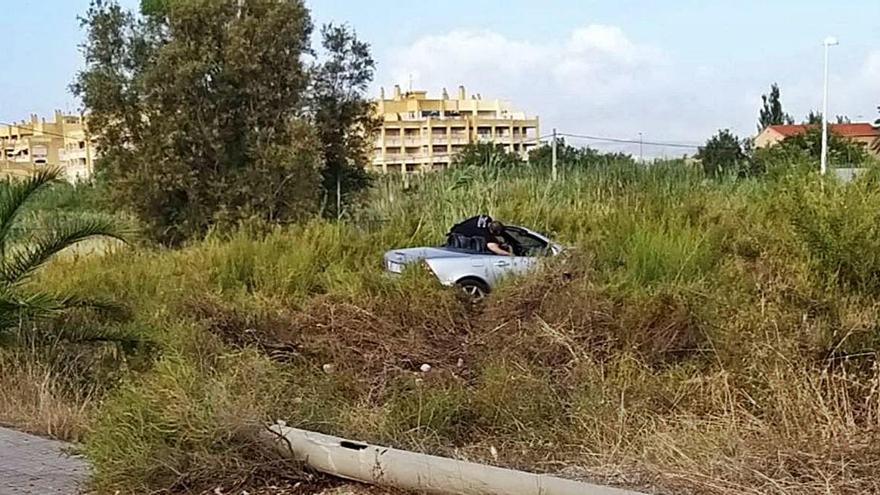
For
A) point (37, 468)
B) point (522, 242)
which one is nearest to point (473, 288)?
Answer: point (522, 242)

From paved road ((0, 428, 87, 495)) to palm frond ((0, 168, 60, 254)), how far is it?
10.2ft

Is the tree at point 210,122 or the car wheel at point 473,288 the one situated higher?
the tree at point 210,122

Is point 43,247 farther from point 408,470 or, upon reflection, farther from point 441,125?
point 441,125

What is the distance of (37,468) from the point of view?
241 inches

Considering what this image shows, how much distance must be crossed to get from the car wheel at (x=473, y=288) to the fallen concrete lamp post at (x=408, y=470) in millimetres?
6066

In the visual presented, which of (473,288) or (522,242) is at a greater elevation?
(522,242)

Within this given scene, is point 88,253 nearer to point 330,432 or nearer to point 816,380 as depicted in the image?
point 330,432

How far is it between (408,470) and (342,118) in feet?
66.9

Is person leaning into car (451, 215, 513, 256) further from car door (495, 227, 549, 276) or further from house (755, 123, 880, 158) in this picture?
house (755, 123, 880, 158)

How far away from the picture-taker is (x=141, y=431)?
507 cm

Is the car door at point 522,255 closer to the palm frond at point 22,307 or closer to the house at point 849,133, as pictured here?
the house at point 849,133

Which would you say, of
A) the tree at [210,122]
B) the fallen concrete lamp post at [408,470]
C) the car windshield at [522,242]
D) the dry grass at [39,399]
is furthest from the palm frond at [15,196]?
the tree at [210,122]

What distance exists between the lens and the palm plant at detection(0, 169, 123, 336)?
9094 millimetres

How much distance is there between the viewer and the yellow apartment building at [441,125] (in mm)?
58969
